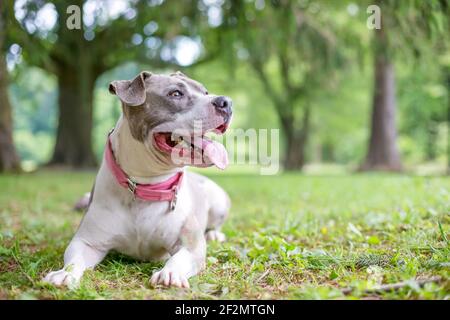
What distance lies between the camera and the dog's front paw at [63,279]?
2.58m

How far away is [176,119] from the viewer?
3059mm

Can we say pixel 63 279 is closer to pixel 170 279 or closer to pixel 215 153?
pixel 170 279

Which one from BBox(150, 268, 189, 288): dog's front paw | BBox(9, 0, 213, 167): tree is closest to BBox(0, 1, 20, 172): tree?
BBox(9, 0, 213, 167): tree

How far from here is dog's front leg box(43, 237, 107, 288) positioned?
8.60 ft

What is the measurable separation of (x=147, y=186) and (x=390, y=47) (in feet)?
21.2

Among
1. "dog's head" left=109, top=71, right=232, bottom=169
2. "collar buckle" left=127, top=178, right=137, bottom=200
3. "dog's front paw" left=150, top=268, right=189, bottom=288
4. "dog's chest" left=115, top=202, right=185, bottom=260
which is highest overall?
"dog's head" left=109, top=71, right=232, bottom=169

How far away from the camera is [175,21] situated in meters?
8.01

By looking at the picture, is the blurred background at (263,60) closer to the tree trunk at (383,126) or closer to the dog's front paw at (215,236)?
the tree trunk at (383,126)

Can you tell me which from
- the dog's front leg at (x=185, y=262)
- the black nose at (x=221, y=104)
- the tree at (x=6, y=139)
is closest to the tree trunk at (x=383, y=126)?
the tree at (x=6, y=139)

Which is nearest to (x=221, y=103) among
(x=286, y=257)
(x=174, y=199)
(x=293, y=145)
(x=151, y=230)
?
(x=174, y=199)

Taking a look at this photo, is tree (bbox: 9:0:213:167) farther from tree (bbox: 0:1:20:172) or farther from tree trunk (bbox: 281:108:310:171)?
tree trunk (bbox: 281:108:310:171)

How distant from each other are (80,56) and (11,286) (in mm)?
10317

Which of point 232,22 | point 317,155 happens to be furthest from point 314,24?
point 317,155

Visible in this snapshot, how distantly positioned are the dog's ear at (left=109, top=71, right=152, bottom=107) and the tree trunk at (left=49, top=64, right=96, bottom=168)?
13.6 metres
